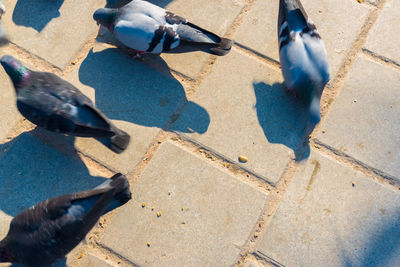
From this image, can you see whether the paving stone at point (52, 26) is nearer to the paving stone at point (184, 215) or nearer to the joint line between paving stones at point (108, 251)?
the paving stone at point (184, 215)

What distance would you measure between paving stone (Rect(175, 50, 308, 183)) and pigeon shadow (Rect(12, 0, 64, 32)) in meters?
1.52

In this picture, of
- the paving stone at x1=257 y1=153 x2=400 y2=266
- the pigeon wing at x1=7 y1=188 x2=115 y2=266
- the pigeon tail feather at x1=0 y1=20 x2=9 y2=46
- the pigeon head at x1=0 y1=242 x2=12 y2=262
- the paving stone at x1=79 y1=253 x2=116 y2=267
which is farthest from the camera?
the pigeon tail feather at x1=0 y1=20 x2=9 y2=46

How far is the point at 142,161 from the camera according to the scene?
3041 millimetres

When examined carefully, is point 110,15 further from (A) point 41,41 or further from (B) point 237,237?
(B) point 237,237

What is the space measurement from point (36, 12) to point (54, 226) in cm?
206

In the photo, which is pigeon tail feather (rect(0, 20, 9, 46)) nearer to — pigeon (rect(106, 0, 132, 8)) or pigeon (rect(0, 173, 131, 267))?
pigeon (rect(106, 0, 132, 8))

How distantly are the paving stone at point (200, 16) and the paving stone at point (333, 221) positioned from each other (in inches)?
52.1

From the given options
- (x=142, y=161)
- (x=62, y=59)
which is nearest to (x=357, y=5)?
(x=142, y=161)

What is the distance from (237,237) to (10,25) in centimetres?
268

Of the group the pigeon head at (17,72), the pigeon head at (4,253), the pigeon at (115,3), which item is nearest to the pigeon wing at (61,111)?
the pigeon head at (17,72)

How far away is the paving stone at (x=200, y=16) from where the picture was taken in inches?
133

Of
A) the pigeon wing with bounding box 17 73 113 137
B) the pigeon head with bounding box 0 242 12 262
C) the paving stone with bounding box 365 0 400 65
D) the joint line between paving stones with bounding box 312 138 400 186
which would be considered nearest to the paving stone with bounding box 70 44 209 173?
the pigeon wing with bounding box 17 73 113 137

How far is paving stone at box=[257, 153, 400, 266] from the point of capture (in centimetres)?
289

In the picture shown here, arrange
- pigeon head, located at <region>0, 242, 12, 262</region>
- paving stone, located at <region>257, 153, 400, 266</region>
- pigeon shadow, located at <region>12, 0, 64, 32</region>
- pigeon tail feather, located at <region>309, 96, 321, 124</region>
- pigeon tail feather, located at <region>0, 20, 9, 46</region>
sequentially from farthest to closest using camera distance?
1. pigeon shadow, located at <region>12, 0, 64, 32</region>
2. pigeon tail feather, located at <region>0, 20, 9, 46</region>
3. pigeon tail feather, located at <region>309, 96, 321, 124</region>
4. paving stone, located at <region>257, 153, 400, 266</region>
5. pigeon head, located at <region>0, 242, 12, 262</region>
